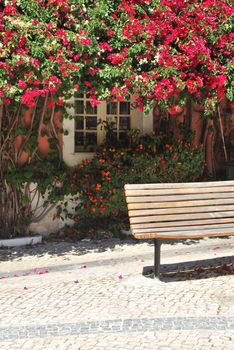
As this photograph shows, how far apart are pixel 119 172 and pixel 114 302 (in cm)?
351

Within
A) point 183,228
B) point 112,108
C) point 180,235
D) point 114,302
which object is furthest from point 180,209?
point 112,108

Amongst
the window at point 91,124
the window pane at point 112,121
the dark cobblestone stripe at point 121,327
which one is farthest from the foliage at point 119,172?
the dark cobblestone stripe at point 121,327

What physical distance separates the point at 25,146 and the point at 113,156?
1.31 metres

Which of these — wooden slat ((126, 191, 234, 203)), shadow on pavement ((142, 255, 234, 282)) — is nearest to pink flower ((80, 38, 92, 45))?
wooden slat ((126, 191, 234, 203))

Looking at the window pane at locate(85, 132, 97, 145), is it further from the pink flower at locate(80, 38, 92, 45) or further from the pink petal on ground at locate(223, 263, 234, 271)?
the pink petal on ground at locate(223, 263, 234, 271)

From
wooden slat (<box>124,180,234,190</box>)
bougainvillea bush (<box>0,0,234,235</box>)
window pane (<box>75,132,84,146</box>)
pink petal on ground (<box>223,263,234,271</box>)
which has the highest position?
bougainvillea bush (<box>0,0,234,235</box>)

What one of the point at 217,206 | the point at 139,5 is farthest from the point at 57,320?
the point at 139,5

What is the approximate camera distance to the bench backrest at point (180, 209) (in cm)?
541

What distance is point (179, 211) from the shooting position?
5684mm

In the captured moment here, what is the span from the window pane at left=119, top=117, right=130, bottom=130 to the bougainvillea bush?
2026 millimetres

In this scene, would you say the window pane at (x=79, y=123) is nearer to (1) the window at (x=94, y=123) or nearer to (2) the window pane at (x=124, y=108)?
(1) the window at (x=94, y=123)

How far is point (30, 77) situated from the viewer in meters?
6.04

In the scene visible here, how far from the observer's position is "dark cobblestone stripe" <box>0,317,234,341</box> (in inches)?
158

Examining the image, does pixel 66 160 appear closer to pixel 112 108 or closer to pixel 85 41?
pixel 112 108
